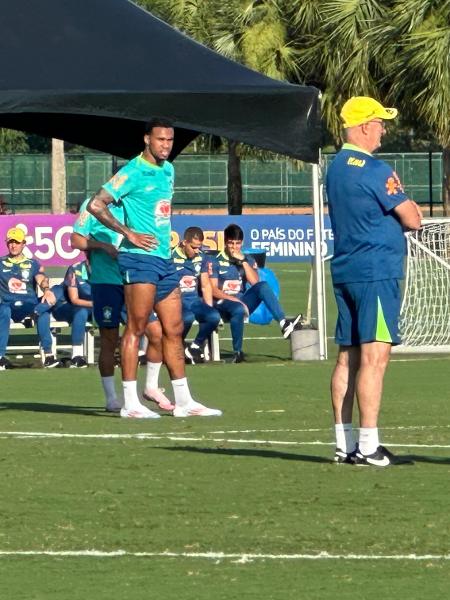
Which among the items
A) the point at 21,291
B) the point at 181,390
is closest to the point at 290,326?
the point at 21,291

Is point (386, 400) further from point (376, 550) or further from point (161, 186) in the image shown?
point (376, 550)

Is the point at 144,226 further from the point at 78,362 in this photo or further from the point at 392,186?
the point at 78,362

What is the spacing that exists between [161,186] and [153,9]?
121ft

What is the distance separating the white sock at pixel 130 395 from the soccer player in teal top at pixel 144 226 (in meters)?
0.09

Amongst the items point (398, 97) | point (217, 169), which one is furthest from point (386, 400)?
point (217, 169)

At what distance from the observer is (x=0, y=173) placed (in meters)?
55.1

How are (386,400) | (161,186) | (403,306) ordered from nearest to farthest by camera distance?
(161,186)
(386,400)
(403,306)

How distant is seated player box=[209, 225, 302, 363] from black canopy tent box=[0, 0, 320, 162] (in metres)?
4.70

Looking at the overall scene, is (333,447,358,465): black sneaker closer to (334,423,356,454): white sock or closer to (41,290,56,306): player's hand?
(334,423,356,454): white sock

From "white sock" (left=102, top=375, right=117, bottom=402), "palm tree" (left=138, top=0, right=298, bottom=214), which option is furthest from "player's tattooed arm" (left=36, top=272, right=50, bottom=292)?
"palm tree" (left=138, top=0, right=298, bottom=214)

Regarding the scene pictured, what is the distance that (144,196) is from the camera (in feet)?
37.2

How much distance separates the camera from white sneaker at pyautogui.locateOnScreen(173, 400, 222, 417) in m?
11.8

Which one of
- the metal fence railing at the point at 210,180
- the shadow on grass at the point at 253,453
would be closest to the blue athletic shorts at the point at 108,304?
the shadow on grass at the point at 253,453

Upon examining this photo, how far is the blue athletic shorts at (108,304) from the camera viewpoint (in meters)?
12.4
